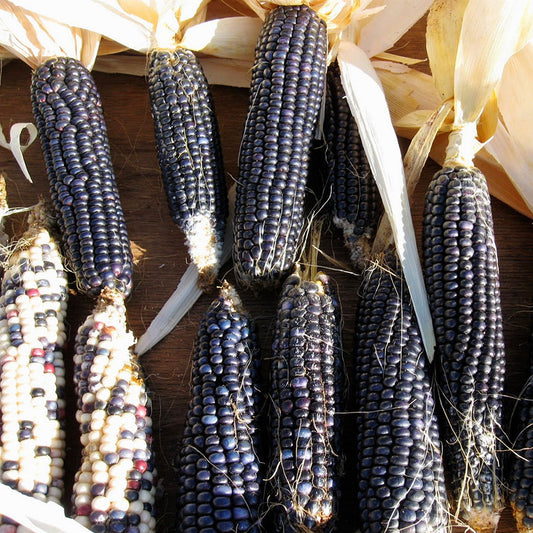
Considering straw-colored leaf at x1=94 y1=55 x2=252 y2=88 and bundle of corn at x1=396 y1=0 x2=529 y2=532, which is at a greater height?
straw-colored leaf at x1=94 y1=55 x2=252 y2=88

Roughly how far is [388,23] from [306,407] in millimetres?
1571

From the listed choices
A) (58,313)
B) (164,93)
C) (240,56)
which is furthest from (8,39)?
(58,313)

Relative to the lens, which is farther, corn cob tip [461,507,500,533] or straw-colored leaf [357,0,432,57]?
straw-colored leaf [357,0,432,57]

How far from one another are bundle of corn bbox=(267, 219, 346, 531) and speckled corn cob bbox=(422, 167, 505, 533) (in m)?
0.32

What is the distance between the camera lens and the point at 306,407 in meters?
1.71

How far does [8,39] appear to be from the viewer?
7.64 feet

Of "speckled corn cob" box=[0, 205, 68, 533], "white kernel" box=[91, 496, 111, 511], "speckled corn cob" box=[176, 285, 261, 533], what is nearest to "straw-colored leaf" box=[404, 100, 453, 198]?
"speckled corn cob" box=[176, 285, 261, 533]

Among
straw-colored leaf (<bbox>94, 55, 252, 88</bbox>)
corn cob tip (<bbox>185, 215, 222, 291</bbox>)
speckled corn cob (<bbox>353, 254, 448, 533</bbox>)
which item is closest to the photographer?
speckled corn cob (<bbox>353, 254, 448, 533</bbox>)

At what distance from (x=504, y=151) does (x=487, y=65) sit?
330mm

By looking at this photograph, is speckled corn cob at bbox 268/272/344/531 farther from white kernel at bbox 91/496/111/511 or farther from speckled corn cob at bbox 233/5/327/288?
white kernel at bbox 91/496/111/511

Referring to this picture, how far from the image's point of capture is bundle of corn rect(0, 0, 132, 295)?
80.7 inches

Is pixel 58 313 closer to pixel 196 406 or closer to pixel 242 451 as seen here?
pixel 196 406

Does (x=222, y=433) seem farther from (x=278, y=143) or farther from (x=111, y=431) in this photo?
(x=278, y=143)

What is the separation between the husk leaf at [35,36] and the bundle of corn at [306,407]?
131cm
